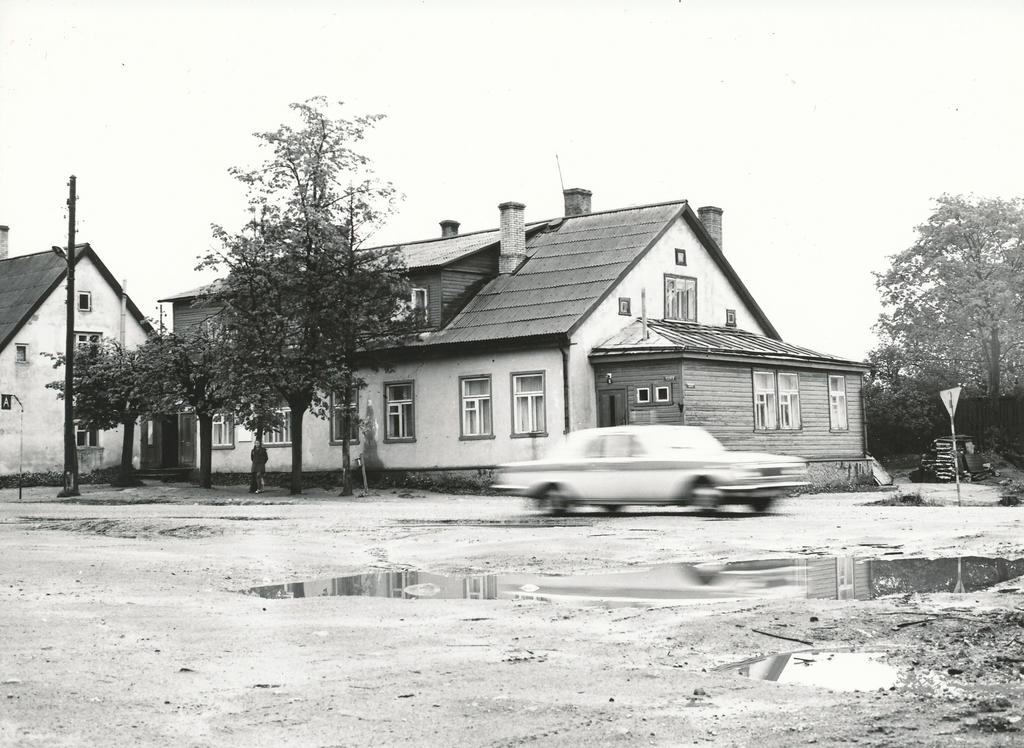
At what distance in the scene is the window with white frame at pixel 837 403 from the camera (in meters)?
41.1

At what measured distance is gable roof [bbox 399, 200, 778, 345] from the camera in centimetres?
3734

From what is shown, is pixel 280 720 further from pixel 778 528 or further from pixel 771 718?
pixel 778 528

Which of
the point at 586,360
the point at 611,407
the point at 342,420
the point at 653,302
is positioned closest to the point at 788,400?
the point at 653,302

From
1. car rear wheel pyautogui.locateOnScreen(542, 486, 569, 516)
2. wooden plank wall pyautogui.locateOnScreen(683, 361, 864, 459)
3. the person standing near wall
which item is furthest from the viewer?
the person standing near wall

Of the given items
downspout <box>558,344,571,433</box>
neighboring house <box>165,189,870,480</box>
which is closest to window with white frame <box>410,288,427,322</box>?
neighboring house <box>165,189,870,480</box>

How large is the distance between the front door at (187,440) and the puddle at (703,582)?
34.9m

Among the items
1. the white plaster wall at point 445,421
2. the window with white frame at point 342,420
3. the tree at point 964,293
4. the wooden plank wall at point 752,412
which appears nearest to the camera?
the wooden plank wall at point 752,412

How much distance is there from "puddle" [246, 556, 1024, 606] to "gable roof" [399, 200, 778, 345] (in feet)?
73.6

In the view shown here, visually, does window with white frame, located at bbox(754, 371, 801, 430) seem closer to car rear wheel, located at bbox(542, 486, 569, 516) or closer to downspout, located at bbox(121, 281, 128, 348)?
car rear wheel, located at bbox(542, 486, 569, 516)

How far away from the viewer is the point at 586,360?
36844 mm

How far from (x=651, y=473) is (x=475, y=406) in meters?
16.1

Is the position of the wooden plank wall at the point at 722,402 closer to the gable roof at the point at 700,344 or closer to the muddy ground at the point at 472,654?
the gable roof at the point at 700,344

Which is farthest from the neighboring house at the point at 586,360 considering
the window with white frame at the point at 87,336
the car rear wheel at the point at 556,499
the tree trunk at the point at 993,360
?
the tree trunk at the point at 993,360

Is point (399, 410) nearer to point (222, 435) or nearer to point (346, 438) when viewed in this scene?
point (346, 438)
